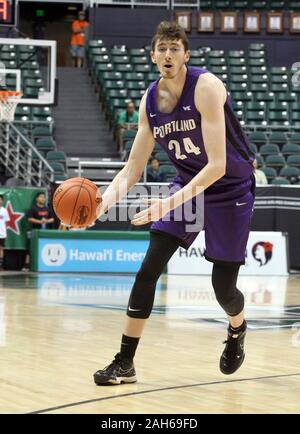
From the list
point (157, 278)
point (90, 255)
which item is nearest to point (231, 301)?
point (157, 278)

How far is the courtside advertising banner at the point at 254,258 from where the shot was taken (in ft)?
52.4

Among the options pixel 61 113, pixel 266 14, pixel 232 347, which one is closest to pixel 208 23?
pixel 266 14

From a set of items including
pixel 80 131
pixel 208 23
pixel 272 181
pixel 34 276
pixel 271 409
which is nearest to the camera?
pixel 271 409

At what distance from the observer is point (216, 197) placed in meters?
5.35

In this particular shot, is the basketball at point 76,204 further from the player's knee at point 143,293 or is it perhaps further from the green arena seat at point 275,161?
the green arena seat at point 275,161

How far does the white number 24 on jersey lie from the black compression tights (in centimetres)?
46

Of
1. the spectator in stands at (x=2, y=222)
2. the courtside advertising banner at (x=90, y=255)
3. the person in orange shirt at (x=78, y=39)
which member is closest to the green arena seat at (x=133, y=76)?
the person in orange shirt at (x=78, y=39)

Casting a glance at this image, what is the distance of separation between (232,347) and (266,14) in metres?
21.7

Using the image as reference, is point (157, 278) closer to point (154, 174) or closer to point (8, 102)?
point (8, 102)

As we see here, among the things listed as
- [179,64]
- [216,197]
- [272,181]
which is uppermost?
[179,64]

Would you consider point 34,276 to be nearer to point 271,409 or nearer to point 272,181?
point 272,181

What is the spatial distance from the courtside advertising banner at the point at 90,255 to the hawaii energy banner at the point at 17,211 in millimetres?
645

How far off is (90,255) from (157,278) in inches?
423

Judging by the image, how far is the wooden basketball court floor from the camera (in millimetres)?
4723
